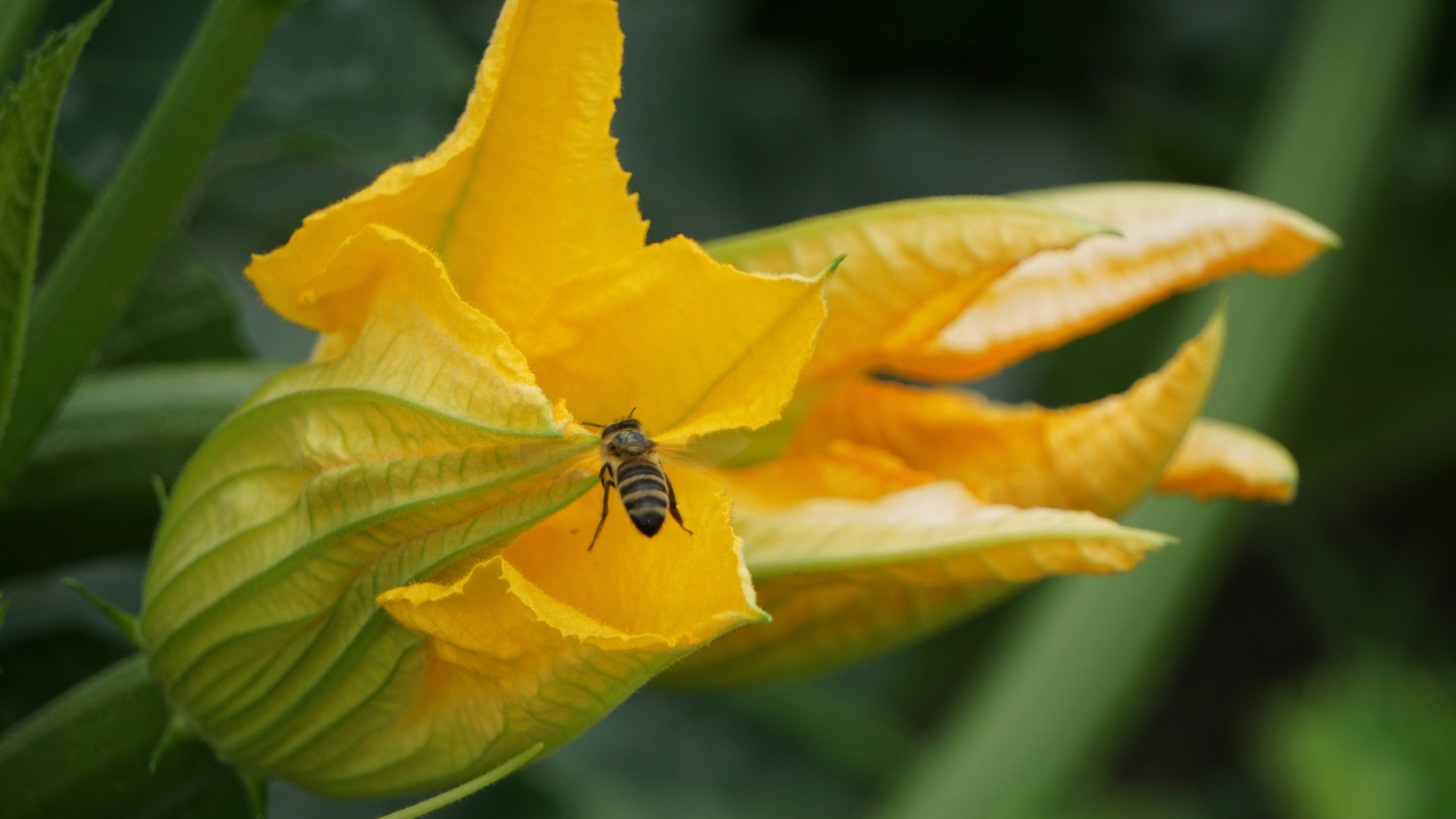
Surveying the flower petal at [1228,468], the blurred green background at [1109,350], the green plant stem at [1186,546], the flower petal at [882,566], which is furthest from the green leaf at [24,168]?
the green plant stem at [1186,546]

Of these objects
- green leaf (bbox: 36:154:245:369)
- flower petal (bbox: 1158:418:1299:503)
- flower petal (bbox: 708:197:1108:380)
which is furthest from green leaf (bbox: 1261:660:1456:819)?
green leaf (bbox: 36:154:245:369)

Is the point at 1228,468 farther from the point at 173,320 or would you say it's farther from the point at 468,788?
the point at 173,320

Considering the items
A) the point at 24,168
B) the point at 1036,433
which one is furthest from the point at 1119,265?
the point at 24,168

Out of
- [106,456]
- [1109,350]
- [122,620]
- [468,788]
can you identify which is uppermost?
[1109,350]

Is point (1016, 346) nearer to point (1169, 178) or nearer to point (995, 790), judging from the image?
point (995, 790)

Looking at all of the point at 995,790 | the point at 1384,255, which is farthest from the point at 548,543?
the point at 1384,255

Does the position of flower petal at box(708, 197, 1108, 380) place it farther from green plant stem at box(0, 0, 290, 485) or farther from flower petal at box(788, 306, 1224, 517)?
green plant stem at box(0, 0, 290, 485)
